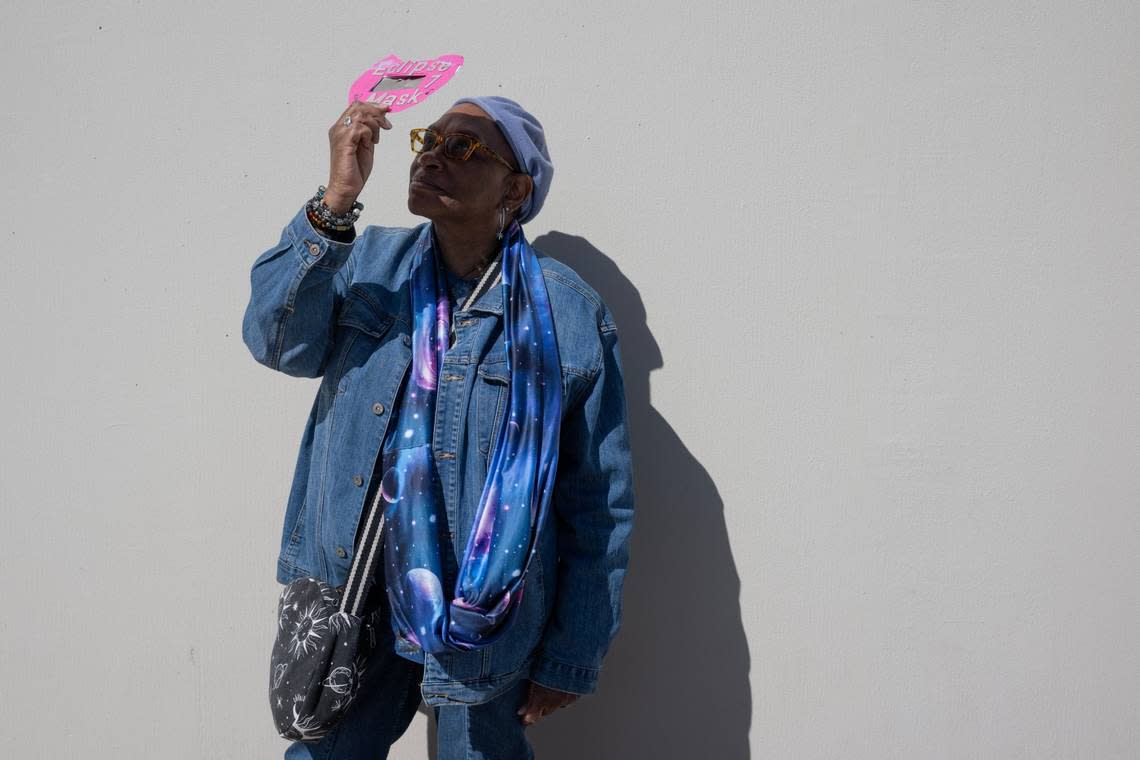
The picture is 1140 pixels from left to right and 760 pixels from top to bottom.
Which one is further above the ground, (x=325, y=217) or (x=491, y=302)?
(x=325, y=217)

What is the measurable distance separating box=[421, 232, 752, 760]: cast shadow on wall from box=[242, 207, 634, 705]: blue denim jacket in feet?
1.03

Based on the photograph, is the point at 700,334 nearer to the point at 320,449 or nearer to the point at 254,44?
the point at 320,449

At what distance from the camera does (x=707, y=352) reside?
2428mm

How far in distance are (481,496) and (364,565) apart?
0.27 meters

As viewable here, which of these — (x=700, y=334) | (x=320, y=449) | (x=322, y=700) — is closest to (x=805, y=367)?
(x=700, y=334)

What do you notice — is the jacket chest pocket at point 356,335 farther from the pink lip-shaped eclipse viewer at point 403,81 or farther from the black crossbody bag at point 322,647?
the pink lip-shaped eclipse viewer at point 403,81

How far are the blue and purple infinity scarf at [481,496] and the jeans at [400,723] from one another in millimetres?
232

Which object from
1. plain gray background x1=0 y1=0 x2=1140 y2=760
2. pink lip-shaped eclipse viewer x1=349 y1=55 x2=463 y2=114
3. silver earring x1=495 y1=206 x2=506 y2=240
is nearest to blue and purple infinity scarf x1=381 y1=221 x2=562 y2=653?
silver earring x1=495 y1=206 x2=506 y2=240

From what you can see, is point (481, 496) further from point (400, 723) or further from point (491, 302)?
point (400, 723)

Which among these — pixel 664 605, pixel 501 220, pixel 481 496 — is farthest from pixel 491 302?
pixel 664 605

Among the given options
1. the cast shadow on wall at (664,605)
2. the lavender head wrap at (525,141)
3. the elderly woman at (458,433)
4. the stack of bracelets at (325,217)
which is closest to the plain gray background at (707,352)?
the cast shadow on wall at (664,605)

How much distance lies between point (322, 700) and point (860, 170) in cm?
161

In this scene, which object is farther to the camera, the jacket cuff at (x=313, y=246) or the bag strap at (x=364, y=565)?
the bag strap at (x=364, y=565)

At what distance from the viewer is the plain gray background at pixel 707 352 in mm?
2227
